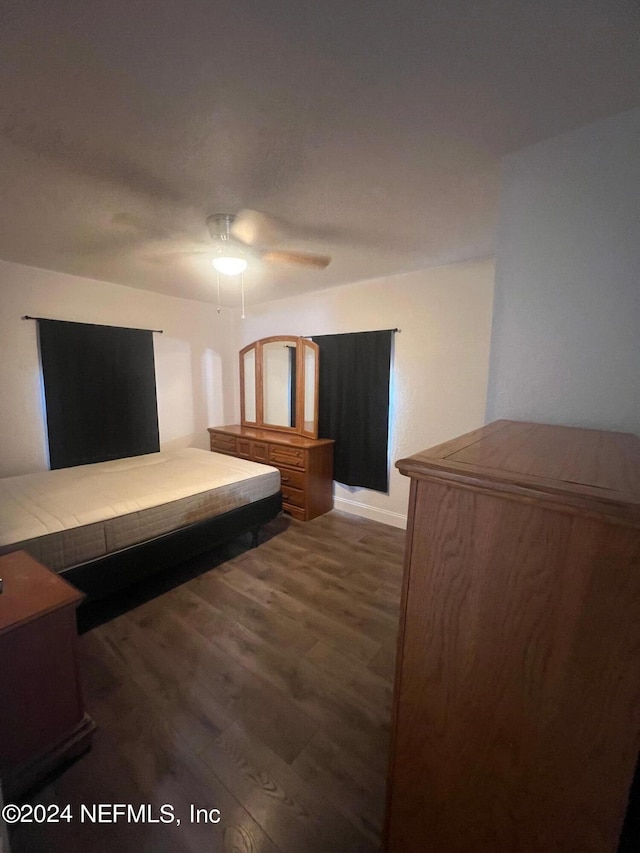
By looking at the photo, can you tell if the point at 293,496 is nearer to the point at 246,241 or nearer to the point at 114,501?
the point at 114,501

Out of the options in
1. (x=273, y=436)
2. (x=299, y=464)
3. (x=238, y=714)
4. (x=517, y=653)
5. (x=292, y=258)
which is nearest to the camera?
(x=517, y=653)

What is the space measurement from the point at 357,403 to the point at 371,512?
1163 mm

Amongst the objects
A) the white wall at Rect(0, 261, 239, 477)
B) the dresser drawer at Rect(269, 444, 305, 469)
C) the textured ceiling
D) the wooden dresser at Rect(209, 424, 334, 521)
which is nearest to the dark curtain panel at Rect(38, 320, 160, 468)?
the white wall at Rect(0, 261, 239, 477)

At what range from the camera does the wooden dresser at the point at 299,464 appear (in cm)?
326

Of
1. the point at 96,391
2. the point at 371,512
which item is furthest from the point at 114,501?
the point at 371,512

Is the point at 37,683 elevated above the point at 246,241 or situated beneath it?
situated beneath

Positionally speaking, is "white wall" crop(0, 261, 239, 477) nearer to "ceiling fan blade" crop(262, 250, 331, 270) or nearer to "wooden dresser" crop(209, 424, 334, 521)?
"wooden dresser" crop(209, 424, 334, 521)

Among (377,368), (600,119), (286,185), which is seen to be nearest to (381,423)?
(377,368)

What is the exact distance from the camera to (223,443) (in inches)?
157

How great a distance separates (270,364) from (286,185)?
2.46m

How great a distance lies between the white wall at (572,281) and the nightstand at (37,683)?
76.7 inches

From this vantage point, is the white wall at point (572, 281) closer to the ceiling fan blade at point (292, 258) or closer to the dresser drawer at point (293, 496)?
the ceiling fan blade at point (292, 258)

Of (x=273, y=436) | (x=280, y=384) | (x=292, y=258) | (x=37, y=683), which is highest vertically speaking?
(x=292, y=258)

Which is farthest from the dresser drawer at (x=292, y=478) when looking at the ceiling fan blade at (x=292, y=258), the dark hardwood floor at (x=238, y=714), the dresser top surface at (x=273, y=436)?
the ceiling fan blade at (x=292, y=258)
